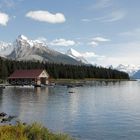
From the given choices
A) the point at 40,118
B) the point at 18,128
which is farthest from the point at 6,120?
the point at 18,128

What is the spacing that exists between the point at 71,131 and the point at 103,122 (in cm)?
1012

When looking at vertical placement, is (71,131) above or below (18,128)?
below

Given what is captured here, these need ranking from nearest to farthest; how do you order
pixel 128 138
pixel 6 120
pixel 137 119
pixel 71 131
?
1. pixel 128 138
2. pixel 71 131
3. pixel 6 120
4. pixel 137 119

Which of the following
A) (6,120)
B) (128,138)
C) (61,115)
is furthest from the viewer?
(61,115)

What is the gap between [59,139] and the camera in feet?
75.8

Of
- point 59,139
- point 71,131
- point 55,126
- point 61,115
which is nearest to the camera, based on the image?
point 59,139

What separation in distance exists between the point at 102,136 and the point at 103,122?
11974 millimetres

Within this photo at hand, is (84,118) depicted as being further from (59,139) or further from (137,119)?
(59,139)

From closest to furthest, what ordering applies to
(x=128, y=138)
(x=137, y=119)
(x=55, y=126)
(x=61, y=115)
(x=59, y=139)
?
(x=59, y=139)
(x=128, y=138)
(x=55, y=126)
(x=137, y=119)
(x=61, y=115)

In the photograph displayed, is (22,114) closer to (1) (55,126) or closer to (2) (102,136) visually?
(1) (55,126)

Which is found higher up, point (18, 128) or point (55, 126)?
point (18, 128)

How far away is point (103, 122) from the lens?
54.4 meters

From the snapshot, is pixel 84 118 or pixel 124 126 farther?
pixel 84 118

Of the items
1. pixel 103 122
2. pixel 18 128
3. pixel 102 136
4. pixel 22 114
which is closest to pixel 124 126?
pixel 103 122
